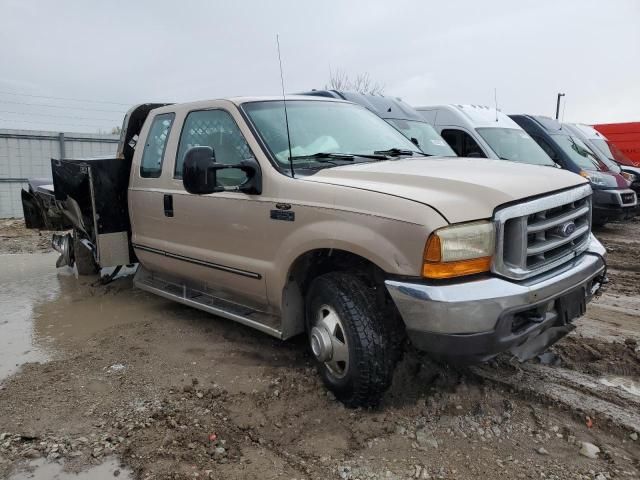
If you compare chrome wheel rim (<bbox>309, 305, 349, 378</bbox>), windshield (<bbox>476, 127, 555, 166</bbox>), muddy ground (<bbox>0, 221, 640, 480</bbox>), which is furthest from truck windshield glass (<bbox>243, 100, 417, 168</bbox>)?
windshield (<bbox>476, 127, 555, 166</bbox>)

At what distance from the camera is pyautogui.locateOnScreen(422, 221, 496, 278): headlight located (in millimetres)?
2766

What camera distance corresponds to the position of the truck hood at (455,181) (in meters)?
2.86

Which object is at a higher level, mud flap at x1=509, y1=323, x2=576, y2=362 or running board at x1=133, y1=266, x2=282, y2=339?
running board at x1=133, y1=266, x2=282, y2=339

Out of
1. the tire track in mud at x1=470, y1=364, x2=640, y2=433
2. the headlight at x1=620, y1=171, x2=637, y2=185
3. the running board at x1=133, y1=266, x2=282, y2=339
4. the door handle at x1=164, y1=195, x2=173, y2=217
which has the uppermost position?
the door handle at x1=164, y1=195, x2=173, y2=217

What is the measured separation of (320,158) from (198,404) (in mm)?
1796

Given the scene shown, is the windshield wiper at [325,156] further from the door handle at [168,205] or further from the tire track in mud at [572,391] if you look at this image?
the tire track in mud at [572,391]

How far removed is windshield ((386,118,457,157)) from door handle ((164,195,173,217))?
4.18 m

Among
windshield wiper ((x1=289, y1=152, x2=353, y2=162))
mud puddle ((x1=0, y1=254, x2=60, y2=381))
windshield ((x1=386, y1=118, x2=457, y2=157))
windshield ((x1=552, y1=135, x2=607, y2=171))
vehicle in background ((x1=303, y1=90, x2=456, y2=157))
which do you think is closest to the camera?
windshield wiper ((x1=289, y1=152, x2=353, y2=162))

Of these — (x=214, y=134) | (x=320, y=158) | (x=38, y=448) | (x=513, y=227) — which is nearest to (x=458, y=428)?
(x=513, y=227)

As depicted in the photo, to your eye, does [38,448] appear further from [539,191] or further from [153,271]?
[539,191]

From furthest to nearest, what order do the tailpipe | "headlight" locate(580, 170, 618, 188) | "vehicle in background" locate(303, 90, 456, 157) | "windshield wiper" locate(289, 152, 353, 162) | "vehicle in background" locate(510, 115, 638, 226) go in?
"headlight" locate(580, 170, 618, 188), "vehicle in background" locate(510, 115, 638, 226), "vehicle in background" locate(303, 90, 456, 157), the tailpipe, "windshield wiper" locate(289, 152, 353, 162)

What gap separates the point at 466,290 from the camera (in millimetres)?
2760

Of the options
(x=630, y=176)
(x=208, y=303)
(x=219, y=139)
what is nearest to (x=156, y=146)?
(x=219, y=139)

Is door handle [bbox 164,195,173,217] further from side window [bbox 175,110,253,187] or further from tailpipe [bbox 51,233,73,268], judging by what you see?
tailpipe [bbox 51,233,73,268]
